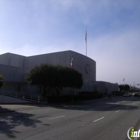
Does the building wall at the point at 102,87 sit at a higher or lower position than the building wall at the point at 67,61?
lower

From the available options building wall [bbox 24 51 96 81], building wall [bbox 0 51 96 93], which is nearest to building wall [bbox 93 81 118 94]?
building wall [bbox 0 51 96 93]

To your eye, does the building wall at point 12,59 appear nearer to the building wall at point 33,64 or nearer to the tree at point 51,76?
the building wall at point 33,64

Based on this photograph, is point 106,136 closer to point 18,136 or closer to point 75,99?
point 18,136

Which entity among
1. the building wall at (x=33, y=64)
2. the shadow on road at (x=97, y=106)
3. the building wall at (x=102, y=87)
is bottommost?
the shadow on road at (x=97, y=106)

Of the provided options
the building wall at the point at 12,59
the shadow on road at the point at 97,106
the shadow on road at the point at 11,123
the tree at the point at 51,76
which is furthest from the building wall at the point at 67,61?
the shadow on road at the point at 11,123

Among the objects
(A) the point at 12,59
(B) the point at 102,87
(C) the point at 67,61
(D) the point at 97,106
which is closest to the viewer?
(D) the point at 97,106

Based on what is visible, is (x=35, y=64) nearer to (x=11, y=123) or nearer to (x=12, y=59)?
(x=12, y=59)

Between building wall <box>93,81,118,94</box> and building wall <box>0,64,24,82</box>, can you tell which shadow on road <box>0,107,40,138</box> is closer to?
building wall <box>0,64,24,82</box>

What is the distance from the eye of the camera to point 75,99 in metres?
44.6

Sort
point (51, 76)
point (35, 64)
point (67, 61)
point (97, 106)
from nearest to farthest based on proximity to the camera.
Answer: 1. point (97, 106)
2. point (51, 76)
3. point (67, 61)
4. point (35, 64)

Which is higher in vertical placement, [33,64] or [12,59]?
[12,59]

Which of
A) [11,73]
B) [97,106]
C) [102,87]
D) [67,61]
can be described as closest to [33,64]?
[67,61]

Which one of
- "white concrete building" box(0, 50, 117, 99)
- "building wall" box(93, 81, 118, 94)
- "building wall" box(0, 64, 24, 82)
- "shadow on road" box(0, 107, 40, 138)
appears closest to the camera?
"shadow on road" box(0, 107, 40, 138)

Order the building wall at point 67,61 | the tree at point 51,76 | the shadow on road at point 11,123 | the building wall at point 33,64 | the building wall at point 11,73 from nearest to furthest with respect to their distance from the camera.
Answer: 1. the shadow on road at point 11,123
2. the tree at point 51,76
3. the building wall at point 11,73
4. the building wall at point 33,64
5. the building wall at point 67,61
